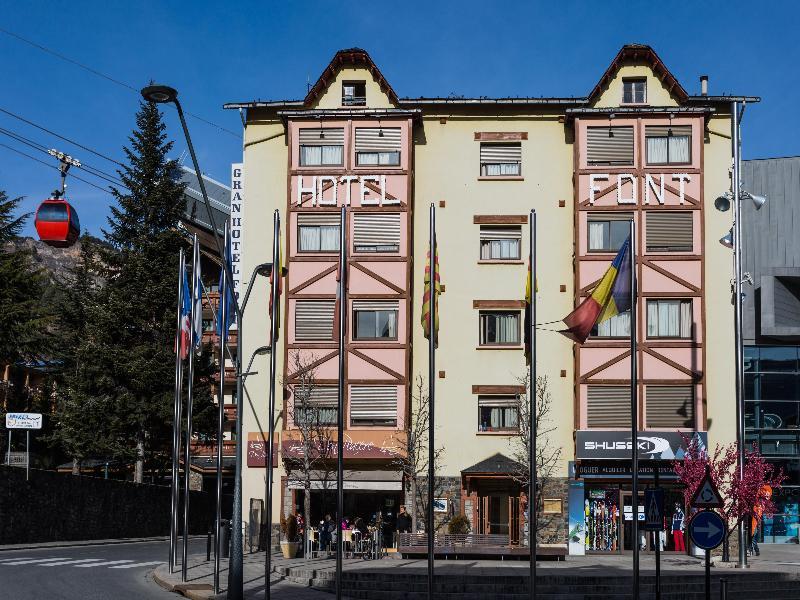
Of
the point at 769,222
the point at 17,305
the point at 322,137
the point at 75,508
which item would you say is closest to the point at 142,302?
the point at 17,305

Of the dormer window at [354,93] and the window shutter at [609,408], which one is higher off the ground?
the dormer window at [354,93]

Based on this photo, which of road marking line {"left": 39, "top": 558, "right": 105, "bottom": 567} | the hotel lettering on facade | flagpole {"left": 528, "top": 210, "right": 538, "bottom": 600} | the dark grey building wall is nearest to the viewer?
flagpole {"left": 528, "top": 210, "right": 538, "bottom": 600}

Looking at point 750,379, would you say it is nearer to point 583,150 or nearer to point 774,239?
point 774,239

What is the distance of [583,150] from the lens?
4847 centimetres

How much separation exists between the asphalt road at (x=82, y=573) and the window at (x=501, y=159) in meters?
20.4

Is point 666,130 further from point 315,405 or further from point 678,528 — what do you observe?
point 315,405

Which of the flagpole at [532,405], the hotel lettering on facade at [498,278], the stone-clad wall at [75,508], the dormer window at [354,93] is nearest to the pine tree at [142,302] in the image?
the stone-clad wall at [75,508]

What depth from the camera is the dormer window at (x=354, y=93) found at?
50.2 meters

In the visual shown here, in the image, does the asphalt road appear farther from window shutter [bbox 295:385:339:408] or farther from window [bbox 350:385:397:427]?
window [bbox 350:385:397:427]

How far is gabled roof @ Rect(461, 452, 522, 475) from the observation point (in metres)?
46.8

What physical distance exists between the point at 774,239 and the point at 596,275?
11.4 m

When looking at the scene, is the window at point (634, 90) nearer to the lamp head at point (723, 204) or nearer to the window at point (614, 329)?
the window at point (614, 329)

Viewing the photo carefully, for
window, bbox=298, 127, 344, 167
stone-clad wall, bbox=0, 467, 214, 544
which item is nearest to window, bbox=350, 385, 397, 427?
window, bbox=298, 127, 344, 167

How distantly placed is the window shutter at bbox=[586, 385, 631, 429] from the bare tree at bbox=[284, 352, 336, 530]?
10632 mm
